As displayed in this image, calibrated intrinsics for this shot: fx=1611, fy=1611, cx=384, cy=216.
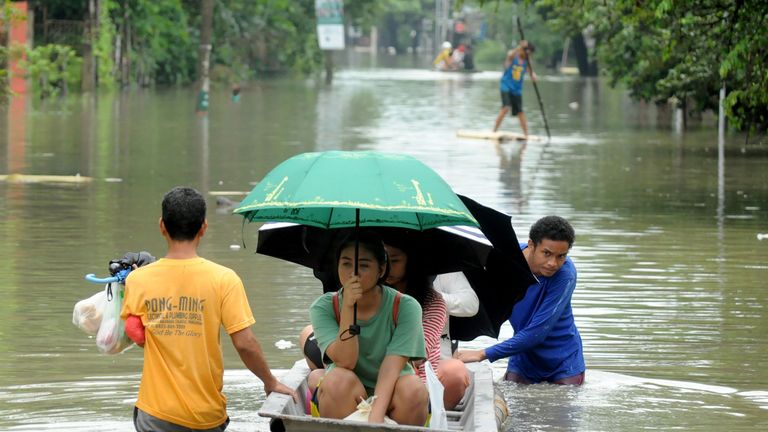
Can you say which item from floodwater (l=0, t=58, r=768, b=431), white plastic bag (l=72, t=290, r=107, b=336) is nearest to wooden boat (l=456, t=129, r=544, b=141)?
floodwater (l=0, t=58, r=768, b=431)

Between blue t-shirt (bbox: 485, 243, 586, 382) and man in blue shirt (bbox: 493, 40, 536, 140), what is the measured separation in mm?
19519

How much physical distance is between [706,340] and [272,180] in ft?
13.7

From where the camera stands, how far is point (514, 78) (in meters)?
28.3

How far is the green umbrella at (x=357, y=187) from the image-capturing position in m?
6.33

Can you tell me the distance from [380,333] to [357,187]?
1.95 ft

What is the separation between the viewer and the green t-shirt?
6387 millimetres

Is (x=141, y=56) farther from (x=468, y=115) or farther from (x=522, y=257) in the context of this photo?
(x=522, y=257)

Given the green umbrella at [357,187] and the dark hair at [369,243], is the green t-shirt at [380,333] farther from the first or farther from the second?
the green umbrella at [357,187]

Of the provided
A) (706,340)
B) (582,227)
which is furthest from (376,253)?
(582,227)

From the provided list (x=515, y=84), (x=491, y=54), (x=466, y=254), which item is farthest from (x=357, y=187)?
(x=491, y=54)

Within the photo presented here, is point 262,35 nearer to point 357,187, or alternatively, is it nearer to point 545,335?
point 545,335

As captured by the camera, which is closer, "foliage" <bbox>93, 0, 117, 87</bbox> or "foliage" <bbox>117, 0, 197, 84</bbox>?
"foliage" <bbox>93, 0, 117, 87</bbox>

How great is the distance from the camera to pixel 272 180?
655 cm

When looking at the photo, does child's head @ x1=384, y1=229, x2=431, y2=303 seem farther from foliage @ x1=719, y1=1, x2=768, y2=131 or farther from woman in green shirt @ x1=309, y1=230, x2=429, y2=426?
foliage @ x1=719, y1=1, x2=768, y2=131
